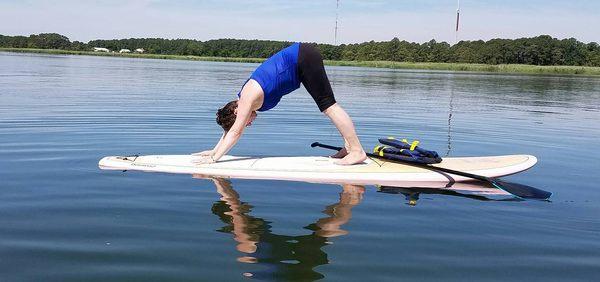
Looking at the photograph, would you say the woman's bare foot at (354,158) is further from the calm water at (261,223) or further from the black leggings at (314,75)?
the black leggings at (314,75)

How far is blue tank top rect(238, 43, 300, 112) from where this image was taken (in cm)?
666

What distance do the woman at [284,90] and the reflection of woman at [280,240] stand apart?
1.04 metres

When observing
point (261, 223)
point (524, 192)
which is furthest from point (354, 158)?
point (261, 223)

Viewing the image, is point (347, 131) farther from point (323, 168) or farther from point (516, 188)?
point (516, 188)

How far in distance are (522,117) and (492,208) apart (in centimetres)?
1109

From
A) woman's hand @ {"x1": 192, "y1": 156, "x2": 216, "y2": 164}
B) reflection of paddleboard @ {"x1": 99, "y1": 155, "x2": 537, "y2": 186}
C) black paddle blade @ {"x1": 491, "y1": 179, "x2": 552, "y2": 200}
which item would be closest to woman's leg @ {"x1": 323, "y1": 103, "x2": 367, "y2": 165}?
reflection of paddleboard @ {"x1": 99, "y1": 155, "x2": 537, "y2": 186}

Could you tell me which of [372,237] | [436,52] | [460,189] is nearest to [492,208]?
[460,189]

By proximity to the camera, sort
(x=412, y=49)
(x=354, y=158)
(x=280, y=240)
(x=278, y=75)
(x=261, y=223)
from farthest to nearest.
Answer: (x=412, y=49)
(x=354, y=158)
(x=278, y=75)
(x=261, y=223)
(x=280, y=240)

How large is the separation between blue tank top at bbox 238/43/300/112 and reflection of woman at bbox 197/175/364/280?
4.79 feet

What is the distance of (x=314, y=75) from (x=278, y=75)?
0.45 metres

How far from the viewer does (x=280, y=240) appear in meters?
4.50

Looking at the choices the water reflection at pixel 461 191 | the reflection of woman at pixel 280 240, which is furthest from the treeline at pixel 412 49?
the reflection of woman at pixel 280 240

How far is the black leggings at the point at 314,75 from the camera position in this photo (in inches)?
266

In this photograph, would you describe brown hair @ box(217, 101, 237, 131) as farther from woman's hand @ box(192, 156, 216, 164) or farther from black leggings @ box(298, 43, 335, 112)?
black leggings @ box(298, 43, 335, 112)
